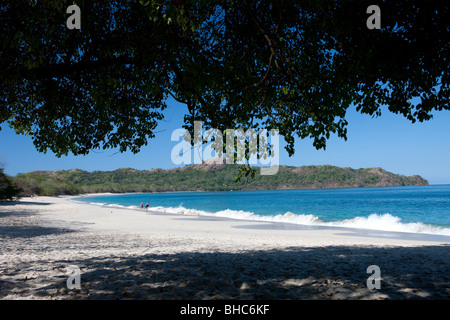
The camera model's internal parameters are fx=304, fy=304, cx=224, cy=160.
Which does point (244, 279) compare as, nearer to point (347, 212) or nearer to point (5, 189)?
point (5, 189)

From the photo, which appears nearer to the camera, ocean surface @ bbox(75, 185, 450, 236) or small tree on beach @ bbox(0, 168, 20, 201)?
ocean surface @ bbox(75, 185, 450, 236)

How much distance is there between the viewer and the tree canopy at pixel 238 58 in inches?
238

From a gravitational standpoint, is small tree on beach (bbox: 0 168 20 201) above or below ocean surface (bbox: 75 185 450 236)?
above

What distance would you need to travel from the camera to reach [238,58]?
7.75 m

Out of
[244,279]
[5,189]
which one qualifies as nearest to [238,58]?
[244,279]

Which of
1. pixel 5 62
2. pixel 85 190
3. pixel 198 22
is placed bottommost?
pixel 85 190

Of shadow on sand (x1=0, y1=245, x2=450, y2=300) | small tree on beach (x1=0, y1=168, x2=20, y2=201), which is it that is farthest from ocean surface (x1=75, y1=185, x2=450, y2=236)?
small tree on beach (x1=0, y1=168, x2=20, y2=201)

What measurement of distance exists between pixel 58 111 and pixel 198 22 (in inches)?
230

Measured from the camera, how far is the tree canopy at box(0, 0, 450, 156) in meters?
6.05

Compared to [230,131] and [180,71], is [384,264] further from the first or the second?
[180,71]

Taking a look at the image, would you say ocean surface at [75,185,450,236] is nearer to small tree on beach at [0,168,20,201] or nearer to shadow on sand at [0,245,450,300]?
A: shadow on sand at [0,245,450,300]

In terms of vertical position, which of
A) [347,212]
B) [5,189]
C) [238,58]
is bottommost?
[347,212]

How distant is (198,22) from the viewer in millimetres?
5734

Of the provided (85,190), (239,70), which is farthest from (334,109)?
(85,190)
